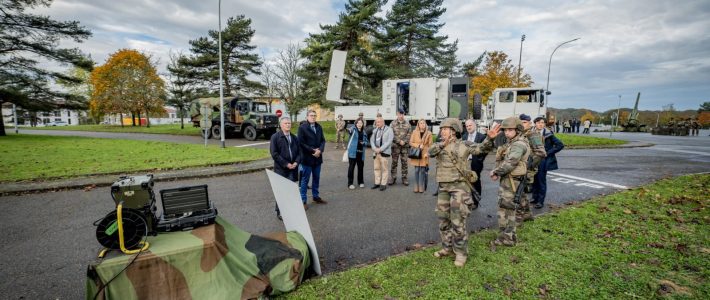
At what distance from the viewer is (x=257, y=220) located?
16.6ft

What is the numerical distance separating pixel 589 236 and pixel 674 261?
2.82 feet

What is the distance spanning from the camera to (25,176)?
8070 mm

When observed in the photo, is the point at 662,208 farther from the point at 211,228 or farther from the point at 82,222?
the point at 82,222

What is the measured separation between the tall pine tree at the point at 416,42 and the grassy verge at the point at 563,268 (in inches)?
842

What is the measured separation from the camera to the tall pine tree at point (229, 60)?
26.9 meters

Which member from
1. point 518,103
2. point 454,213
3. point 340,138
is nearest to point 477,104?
point 518,103

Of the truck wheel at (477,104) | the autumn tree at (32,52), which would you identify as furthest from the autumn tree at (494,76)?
the autumn tree at (32,52)

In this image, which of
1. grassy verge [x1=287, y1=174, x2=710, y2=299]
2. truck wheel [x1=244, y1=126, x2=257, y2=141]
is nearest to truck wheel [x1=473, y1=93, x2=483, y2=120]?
grassy verge [x1=287, y1=174, x2=710, y2=299]

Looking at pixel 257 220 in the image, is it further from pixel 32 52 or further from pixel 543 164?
pixel 32 52

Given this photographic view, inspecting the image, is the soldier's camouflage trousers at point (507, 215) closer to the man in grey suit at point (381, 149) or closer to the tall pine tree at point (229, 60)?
the man in grey suit at point (381, 149)

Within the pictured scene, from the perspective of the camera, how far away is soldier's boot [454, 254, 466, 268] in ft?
11.1

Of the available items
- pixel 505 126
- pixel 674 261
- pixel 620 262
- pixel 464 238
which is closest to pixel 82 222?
pixel 464 238

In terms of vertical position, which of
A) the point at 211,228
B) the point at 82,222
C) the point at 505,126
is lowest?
the point at 82,222

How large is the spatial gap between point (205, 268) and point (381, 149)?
5080 mm
